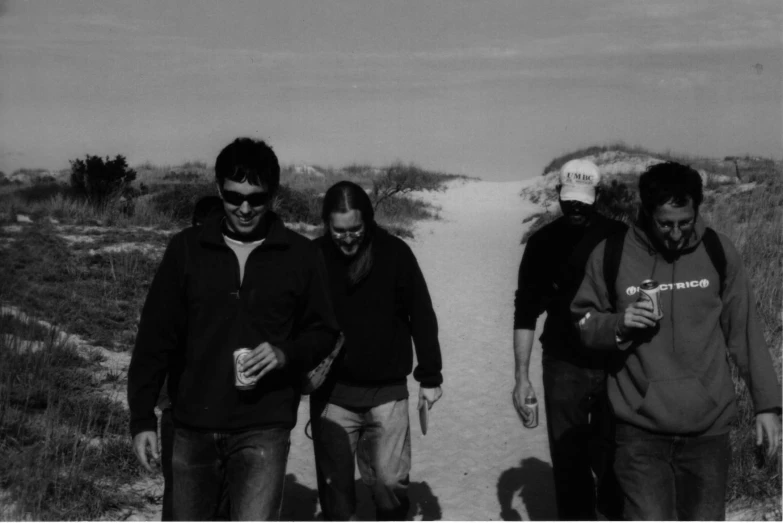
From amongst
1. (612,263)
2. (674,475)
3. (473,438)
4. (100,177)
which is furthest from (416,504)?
(100,177)

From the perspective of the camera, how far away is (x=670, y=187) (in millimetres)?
3422

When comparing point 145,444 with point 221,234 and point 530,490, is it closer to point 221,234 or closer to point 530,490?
point 221,234

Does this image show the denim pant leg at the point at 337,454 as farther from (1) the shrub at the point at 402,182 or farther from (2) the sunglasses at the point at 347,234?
(1) the shrub at the point at 402,182

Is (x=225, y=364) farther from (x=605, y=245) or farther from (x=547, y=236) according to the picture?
(x=547, y=236)


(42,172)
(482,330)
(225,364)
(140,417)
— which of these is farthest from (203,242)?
(42,172)

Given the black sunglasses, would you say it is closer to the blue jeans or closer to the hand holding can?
the hand holding can

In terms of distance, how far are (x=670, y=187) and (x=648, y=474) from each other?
3.79ft

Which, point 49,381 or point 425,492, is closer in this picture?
point 425,492

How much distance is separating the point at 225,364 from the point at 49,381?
442cm

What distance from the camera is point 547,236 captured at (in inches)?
180

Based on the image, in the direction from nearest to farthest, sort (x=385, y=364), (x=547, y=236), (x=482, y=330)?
1. (x=385, y=364)
2. (x=547, y=236)
3. (x=482, y=330)

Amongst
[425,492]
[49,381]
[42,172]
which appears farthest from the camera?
A: [42,172]

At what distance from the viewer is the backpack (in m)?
3.46

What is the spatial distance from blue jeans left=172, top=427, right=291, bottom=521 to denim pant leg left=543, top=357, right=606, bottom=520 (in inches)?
68.1
